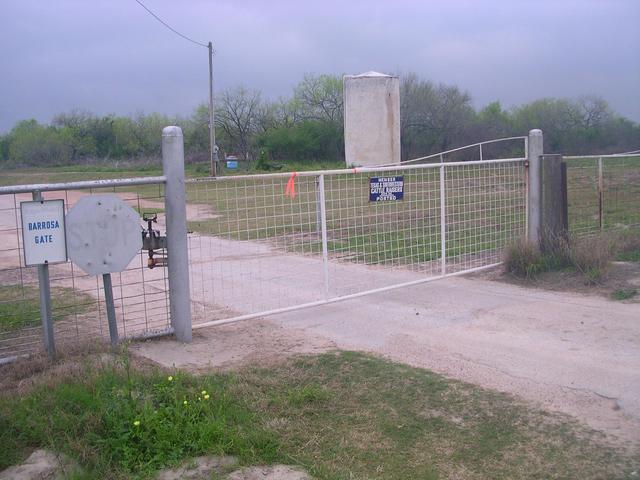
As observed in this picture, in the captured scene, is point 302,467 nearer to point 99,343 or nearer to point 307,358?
point 307,358

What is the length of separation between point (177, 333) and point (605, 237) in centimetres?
664

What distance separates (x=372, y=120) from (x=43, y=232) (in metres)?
29.3

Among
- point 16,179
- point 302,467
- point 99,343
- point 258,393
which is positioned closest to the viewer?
point 302,467

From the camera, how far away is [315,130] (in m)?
46.1

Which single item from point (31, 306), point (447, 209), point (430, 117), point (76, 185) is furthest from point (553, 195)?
point (430, 117)

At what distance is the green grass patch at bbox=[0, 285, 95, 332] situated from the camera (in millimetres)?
8224

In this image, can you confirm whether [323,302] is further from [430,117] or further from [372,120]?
[430,117]

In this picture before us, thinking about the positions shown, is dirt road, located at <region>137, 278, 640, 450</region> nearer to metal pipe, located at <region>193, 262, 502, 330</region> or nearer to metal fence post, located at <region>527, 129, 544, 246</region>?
metal pipe, located at <region>193, 262, 502, 330</region>

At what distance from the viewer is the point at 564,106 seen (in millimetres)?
43312

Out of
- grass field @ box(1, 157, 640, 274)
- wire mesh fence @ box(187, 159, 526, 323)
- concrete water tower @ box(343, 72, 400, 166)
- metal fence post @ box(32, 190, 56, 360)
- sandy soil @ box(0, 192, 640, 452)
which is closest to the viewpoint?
sandy soil @ box(0, 192, 640, 452)

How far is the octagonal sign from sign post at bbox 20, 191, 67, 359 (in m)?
0.08

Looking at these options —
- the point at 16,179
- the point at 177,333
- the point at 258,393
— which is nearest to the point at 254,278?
the point at 177,333

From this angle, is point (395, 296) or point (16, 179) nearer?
point (395, 296)

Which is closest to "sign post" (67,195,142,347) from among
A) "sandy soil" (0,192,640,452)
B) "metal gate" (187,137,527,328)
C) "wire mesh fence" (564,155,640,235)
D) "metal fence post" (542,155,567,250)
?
"sandy soil" (0,192,640,452)
